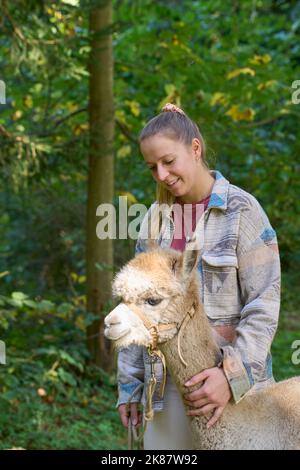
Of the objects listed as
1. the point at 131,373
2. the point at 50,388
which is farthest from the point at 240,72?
the point at 131,373

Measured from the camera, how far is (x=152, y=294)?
234 centimetres

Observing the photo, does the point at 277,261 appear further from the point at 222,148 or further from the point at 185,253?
the point at 222,148

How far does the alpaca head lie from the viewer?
90.7 inches

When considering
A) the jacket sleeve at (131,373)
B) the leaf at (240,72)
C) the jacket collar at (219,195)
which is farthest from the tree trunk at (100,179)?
the jacket collar at (219,195)

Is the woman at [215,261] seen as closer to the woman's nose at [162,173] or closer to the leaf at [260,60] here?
the woman's nose at [162,173]

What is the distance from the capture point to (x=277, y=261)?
8.21ft

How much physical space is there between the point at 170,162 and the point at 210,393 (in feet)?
2.74

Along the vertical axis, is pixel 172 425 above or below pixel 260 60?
below

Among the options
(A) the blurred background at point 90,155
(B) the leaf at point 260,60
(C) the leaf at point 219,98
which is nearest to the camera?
(A) the blurred background at point 90,155

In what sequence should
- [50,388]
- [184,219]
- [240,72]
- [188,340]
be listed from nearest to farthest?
[188,340] → [184,219] → [50,388] → [240,72]

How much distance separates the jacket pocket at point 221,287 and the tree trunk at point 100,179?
3.96m

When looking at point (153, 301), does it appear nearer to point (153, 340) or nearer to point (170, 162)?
point (153, 340)

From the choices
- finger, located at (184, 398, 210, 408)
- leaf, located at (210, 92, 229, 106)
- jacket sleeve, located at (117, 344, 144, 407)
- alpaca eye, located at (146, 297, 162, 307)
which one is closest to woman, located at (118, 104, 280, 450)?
finger, located at (184, 398, 210, 408)

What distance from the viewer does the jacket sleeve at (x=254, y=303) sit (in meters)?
2.36
